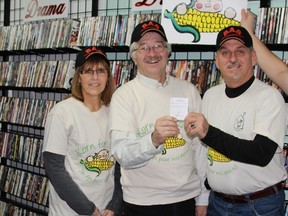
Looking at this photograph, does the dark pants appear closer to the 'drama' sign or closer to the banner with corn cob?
the banner with corn cob

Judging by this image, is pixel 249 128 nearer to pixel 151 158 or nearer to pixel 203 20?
pixel 151 158

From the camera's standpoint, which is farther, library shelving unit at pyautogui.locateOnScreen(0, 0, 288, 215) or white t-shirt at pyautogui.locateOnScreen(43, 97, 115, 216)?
library shelving unit at pyautogui.locateOnScreen(0, 0, 288, 215)

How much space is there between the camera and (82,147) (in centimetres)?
219

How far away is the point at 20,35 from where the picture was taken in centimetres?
478

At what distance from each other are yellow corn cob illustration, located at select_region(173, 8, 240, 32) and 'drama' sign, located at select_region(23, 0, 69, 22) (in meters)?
2.25

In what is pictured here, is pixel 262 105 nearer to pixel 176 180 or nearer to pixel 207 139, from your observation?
pixel 207 139

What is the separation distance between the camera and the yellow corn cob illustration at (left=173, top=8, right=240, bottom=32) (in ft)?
9.06

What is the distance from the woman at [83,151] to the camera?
215cm

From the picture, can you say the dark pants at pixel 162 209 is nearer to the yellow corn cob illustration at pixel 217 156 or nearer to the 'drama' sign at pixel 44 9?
the yellow corn cob illustration at pixel 217 156

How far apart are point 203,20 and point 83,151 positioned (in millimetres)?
1436

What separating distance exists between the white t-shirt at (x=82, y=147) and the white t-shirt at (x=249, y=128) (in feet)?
2.23

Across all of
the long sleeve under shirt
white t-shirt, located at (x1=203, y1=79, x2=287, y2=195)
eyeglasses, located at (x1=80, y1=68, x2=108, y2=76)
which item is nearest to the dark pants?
white t-shirt, located at (x1=203, y1=79, x2=287, y2=195)

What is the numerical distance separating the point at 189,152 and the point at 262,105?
0.52 metres

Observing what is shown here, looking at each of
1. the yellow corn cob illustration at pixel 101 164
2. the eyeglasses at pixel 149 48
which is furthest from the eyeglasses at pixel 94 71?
the yellow corn cob illustration at pixel 101 164
